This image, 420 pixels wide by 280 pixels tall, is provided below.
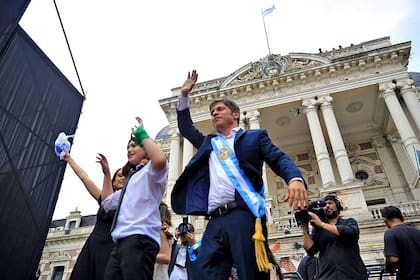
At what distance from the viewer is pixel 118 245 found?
7.04 ft

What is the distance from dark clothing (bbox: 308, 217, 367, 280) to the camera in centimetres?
299

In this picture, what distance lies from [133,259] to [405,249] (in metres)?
3.22

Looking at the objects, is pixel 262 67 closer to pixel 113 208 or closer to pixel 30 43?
pixel 30 43

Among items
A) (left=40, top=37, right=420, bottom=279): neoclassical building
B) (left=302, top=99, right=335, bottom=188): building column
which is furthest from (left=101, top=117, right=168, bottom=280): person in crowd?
(left=302, top=99, right=335, bottom=188): building column

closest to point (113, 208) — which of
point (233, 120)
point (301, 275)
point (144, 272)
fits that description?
point (144, 272)

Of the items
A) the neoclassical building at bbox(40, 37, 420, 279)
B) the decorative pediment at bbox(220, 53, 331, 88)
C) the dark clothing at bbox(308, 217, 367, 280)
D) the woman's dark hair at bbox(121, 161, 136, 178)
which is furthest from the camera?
the decorative pediment at bbox(220, 53, 331, 88)

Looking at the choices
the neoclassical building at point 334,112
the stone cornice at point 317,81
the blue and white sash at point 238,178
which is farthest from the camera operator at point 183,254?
the stone cornice at point 317,81

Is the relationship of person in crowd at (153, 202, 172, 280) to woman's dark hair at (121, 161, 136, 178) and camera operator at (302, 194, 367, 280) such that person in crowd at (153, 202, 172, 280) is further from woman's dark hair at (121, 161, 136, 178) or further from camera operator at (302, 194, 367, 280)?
camera operator at (302, 194, 367, 280)

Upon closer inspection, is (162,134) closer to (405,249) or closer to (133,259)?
(405,249)

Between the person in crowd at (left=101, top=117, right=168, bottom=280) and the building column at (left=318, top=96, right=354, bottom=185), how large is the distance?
11902 millimetres

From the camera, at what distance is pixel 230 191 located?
2105mm

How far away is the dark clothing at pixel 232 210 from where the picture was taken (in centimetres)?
183

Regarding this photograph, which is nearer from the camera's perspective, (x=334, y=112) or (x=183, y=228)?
(x=183, y=228)

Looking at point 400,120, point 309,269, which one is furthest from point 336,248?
point 400,120
